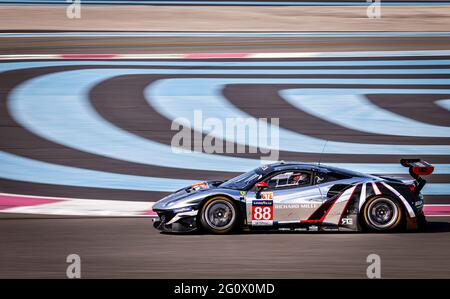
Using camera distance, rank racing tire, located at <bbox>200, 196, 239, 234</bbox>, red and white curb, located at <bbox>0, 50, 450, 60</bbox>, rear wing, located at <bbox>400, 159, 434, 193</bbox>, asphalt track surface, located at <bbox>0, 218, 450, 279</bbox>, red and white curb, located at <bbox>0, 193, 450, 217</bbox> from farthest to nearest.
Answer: red and white curb, located at <bbox>0, 50, 450, 60</bbox> < red and white curb, located at <bbox>0, 193, 450, 217</bbox> < rear wing, located at <bbox>400, 159, 434, 193</bbox> < racing tire, located at <bbox>200, 196, 239, 234</bbox> < asphalt track surface, located at <bbox>0, 218, 450, 279</bbox>

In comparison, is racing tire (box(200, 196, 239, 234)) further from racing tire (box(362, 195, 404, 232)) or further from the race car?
racing tire (box(362, 195, 404, 232))

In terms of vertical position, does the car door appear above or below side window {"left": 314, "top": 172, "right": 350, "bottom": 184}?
below

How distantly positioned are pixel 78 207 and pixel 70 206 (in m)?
0.12

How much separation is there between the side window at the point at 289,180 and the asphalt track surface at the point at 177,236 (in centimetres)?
61

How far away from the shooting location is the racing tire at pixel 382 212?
1009 centimetres

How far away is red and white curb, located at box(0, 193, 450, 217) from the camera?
11.5m

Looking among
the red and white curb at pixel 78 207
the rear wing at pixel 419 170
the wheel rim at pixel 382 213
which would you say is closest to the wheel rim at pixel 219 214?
the red and white curb at pixel 78 207

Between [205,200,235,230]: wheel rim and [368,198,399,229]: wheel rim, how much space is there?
65.9 inches

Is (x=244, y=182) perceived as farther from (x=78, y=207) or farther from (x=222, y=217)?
(x=78, y=207)

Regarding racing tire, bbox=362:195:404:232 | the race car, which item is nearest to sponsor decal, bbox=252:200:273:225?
the race car

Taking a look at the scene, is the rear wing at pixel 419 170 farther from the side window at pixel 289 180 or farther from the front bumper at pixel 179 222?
the front bumper at pixel 179 222

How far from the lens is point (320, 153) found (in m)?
14.6

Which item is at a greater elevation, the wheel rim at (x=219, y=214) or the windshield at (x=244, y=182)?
the windshield at (x=244, y=182)

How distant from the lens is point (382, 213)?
10125 millimetres
